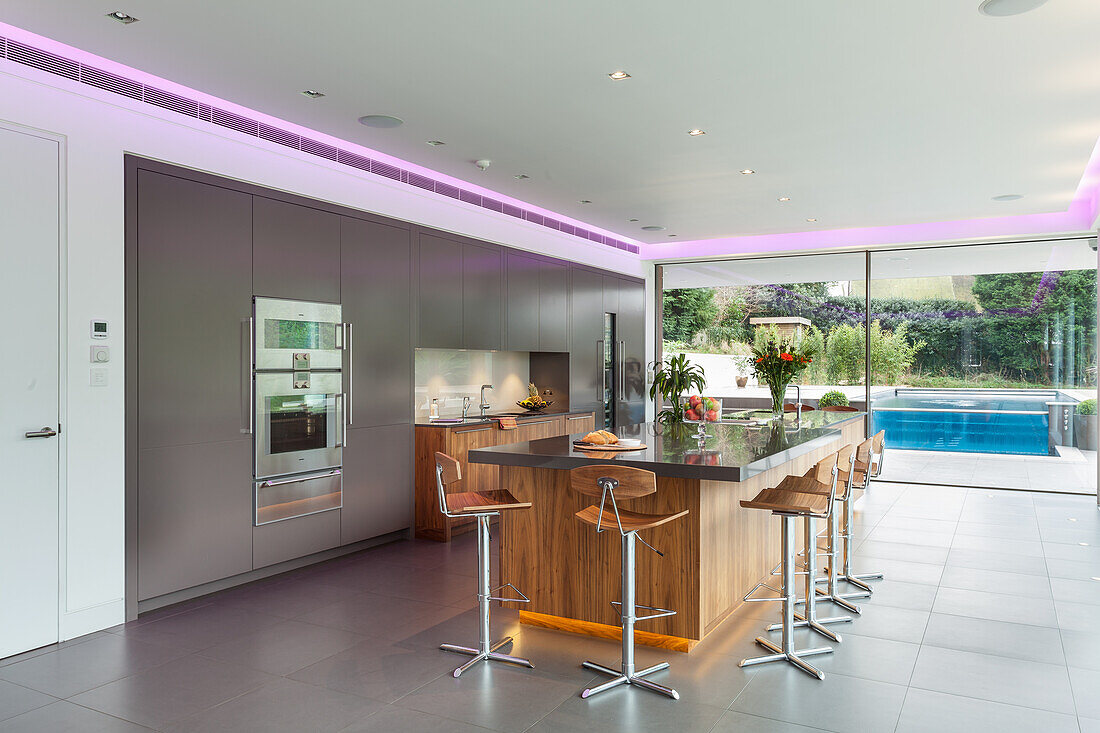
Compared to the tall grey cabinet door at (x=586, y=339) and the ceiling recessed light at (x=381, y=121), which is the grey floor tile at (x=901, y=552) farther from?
the ceiling recessed light at (x=381, y=121)

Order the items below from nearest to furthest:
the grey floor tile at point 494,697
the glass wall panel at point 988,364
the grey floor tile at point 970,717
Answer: the grey floor tile at point 970,717 → the grey floor tile at point 494,697 → the glass wall panel at point 988,364

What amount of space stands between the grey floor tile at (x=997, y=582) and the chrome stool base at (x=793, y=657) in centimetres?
165

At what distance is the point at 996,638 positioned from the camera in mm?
3822

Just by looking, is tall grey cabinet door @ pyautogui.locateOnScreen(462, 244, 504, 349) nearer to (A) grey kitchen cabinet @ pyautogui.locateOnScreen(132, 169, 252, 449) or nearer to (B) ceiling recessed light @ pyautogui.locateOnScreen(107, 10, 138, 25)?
(A) grey kitchen cabinet @ pyautogui.locateOnScreen(132, 169, 252, 449)

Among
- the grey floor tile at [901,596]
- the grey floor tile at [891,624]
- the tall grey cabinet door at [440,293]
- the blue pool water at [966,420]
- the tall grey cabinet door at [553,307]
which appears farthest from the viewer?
the blue pool water at [966,420]

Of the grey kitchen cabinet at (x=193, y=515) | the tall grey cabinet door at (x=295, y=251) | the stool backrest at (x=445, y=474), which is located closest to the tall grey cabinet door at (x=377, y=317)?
the tall grey cabinet door at (x=295, y=251)

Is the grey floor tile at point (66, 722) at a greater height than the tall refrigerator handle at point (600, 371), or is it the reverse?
the tall refrigerator handle at point (600, 371)

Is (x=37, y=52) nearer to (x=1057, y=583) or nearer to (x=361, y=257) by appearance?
(x=361, y=257)

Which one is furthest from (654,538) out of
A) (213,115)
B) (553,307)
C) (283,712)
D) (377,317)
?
(553,307)

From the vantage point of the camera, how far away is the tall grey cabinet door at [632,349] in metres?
9.62

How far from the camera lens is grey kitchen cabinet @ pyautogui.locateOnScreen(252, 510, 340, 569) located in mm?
4805

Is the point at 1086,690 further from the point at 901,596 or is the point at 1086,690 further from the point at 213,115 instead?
the point at 213,115

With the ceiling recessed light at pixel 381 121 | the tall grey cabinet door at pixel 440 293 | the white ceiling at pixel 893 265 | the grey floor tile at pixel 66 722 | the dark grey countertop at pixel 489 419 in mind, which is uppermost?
the ceiling recessed light at pixel 381 121

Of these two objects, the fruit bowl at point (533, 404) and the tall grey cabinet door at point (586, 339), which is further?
the tall grey cabinet door at point (586, 339)
